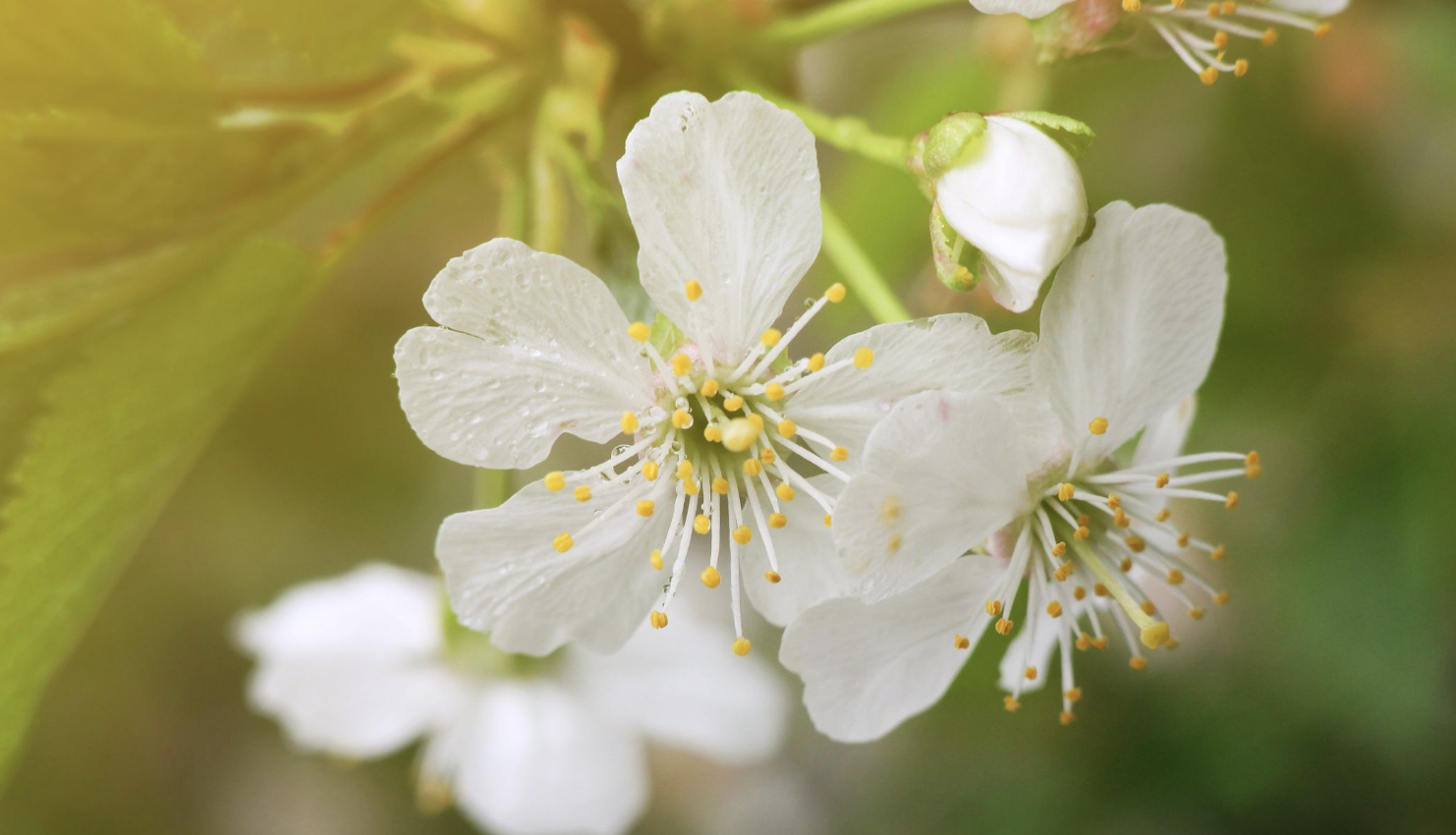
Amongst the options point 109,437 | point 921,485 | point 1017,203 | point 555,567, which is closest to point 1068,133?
point 1017,203

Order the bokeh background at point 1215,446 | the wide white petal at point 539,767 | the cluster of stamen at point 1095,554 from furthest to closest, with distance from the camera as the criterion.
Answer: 1. the bokeh background at point 1215,446
2. the wide white petal at point 539,767
3. the cluster of stamen at point 1095,554

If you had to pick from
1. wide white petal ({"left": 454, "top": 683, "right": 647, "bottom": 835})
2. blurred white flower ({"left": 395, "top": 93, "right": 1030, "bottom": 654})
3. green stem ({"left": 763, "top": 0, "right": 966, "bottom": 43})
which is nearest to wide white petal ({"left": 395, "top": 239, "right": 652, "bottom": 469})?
blurred white flower ({"left": 395, "top": 93, "right": 1030, "bottom": 654})

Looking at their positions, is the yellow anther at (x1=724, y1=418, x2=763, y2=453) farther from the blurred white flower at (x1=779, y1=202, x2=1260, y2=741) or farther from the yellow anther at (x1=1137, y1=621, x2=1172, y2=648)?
the yellow anther at (x1=1137, y1=621, x2=1172, y2=648)

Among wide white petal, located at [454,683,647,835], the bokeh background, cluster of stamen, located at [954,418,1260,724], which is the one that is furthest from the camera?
the bokeh background

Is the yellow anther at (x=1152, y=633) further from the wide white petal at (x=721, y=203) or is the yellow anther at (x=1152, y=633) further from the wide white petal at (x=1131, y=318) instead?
the wide white petal at (x=721, y=203)

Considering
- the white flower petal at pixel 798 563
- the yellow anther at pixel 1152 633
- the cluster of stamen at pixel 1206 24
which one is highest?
the cluster of stamen at pixel 1206 24

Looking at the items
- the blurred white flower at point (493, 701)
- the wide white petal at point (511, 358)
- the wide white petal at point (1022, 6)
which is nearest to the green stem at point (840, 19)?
the wide white petal at point (1022, 6)

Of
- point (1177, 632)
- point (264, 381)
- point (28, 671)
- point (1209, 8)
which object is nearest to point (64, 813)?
point (264, 381)

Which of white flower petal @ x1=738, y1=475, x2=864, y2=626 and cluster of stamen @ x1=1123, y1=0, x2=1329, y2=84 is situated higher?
cluster of stamen @ x1=1123, y1=0, x2=1329, y2=84
